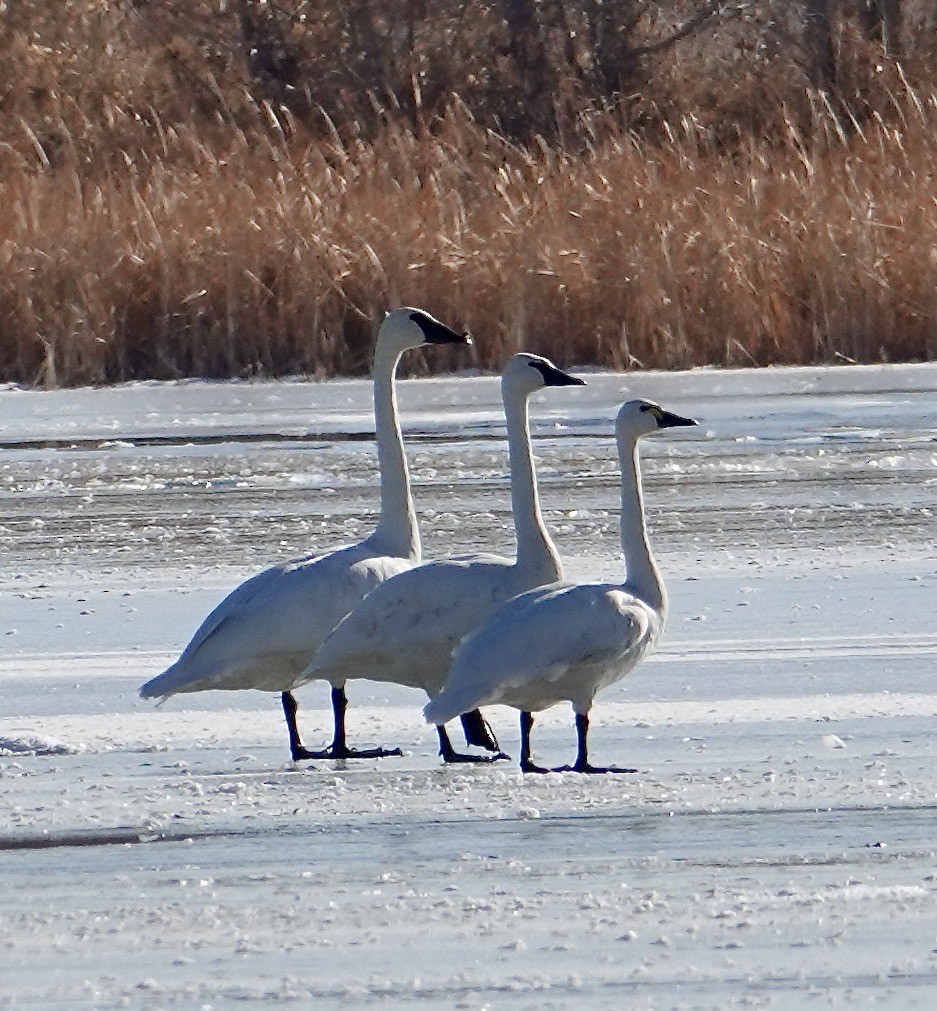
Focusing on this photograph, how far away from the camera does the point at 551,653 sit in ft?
14.3

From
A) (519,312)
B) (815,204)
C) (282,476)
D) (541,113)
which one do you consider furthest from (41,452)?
(541,113)

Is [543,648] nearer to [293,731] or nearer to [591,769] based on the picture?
[591,769]

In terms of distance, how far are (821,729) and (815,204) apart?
840 centimetres

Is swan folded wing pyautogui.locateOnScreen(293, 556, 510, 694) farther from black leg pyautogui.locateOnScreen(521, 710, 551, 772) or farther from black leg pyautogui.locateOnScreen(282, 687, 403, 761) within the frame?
black leg pyautogui.locateOnScreen(521, 710, 551, 772)

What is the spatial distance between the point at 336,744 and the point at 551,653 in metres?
0.55

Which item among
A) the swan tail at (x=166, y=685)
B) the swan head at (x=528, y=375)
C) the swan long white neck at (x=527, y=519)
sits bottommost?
the swan tail at (x=166, y=685)

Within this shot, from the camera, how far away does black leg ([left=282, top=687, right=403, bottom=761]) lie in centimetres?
458

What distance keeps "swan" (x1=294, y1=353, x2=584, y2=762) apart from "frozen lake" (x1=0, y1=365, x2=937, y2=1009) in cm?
17

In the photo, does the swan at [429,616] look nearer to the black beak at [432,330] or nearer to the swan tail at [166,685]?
the swan tail at [166,685]

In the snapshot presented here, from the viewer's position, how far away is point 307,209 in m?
12.7

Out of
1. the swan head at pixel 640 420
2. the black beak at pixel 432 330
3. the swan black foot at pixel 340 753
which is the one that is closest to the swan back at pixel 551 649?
the swan black foot at pixel 340 753

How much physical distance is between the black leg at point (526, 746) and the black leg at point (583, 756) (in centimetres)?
5

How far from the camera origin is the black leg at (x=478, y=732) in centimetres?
471

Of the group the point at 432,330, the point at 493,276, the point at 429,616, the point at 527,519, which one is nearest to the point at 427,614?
the point at 429,616
